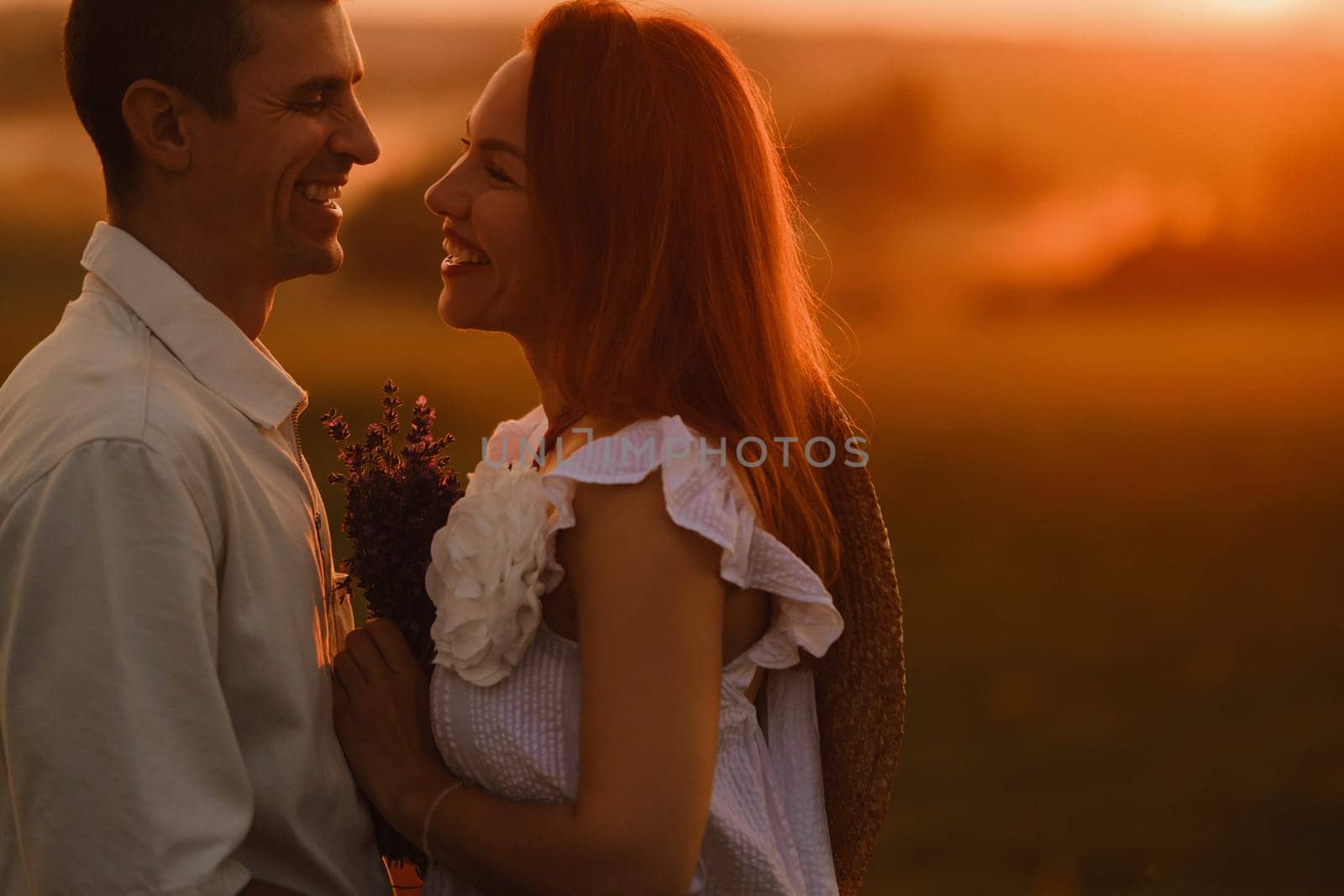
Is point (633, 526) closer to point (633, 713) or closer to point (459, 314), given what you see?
point (633, 713)

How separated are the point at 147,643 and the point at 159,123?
2.49 ft

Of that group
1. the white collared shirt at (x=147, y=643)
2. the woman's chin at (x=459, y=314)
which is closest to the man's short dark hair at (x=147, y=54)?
the white collared shirt at (x=147, y=643)

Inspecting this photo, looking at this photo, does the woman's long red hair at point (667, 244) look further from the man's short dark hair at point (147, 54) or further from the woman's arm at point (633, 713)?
the man's short dark hair at point (147, 54)

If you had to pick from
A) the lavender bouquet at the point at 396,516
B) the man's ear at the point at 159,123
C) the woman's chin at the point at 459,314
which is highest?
the man's ear at the point at 159,123

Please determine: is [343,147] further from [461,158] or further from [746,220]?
[746,220]

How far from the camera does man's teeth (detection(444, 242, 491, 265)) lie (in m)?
2.08

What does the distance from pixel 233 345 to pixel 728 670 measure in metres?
0.78

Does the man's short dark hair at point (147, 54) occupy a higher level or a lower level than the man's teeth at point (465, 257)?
higher

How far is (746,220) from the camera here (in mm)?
1861

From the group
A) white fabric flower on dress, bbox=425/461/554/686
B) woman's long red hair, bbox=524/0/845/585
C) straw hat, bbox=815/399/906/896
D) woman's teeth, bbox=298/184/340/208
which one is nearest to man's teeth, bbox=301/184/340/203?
woman's teeth, bbox=298/184/340/208

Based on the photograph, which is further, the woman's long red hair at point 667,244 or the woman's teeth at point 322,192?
the woman's teeth at point 322,192

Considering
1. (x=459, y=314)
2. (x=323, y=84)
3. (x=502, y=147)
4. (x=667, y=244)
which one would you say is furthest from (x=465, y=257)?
(x=667, y=244)

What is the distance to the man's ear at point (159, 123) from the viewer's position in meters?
1.90

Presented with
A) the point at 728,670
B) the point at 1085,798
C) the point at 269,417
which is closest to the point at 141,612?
the point at 269,417
